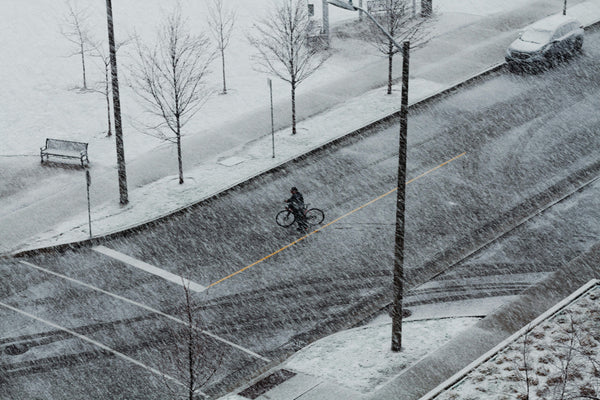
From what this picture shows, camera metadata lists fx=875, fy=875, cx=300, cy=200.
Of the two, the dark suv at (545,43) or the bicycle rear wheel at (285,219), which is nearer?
the bicycle rear wheel at (285,219)

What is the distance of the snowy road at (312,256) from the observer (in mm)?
17938

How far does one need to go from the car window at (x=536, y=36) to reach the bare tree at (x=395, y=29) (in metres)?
3.76

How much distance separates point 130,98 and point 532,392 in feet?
68.3

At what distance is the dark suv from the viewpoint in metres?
32.9

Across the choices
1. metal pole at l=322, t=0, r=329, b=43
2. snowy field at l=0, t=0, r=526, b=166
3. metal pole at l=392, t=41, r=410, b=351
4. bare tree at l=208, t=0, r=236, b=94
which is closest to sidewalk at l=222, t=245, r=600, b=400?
metal pole at l=392, t=41, r=410, b=351

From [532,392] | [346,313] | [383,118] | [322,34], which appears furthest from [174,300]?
[322,34]

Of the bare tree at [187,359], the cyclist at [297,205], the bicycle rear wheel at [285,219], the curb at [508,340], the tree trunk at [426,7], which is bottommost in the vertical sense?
the bare tree at [187,359]

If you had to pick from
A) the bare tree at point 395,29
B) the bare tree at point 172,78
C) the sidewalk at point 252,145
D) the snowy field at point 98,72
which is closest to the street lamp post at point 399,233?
the sidewalk at point 252,145

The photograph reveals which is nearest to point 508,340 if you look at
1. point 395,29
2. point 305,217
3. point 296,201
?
point 305,217

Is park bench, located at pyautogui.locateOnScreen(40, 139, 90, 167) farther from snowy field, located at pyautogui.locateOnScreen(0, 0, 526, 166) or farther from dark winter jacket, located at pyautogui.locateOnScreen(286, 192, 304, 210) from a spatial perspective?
dark winter jacket, located at pyautogui.locateOnScreen(286, 192, 304, 210)

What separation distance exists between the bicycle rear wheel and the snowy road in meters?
0.26

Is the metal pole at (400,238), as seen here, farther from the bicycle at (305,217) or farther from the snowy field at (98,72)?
the snowy field at (98,72)

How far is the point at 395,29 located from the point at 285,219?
1129 centimetres

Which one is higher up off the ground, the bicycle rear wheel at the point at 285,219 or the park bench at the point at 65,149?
the park bench at the point at 65,149
